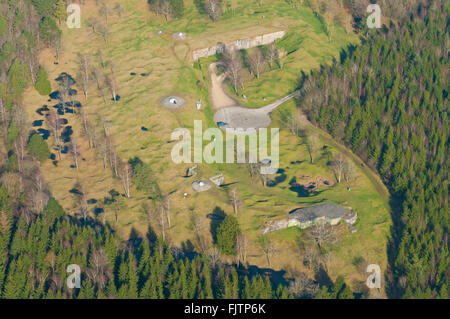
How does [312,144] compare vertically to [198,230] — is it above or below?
above

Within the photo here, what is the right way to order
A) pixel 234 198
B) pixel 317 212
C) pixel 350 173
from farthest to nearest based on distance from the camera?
pixel 350 173, pixel 234 198, pixel 317 212

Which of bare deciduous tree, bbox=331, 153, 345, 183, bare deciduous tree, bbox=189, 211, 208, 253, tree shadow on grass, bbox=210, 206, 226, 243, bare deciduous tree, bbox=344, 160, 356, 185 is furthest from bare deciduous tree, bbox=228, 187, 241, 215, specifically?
bare deciduous tree, bbox=344, 160, 356, 185

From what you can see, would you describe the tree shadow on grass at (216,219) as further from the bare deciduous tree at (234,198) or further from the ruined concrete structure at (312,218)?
the ruined concrete structure at (312,218)

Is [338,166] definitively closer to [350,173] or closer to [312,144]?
[350,173]

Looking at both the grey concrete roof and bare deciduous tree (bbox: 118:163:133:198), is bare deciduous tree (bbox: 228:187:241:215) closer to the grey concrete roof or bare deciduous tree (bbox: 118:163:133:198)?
the grey concrete roof

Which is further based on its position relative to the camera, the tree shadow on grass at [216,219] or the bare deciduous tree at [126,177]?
the bare deciduous tree at [126,177]

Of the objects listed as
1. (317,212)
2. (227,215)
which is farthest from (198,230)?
(317,212)

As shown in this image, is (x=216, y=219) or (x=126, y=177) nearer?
(x=216, y=219)

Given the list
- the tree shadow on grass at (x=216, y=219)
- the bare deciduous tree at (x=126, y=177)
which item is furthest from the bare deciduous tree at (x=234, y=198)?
the bare deciduous tree at (x=126, y=177)

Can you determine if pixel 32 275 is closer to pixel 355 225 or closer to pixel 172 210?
pixel 172 210
